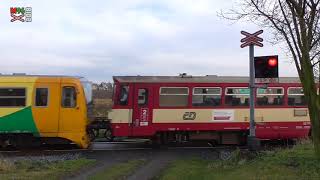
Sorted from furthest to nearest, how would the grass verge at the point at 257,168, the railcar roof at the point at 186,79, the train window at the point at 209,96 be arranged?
the train window at the point at 209,96 < the railcar roof at the point at 186,79 < the grass verge at the point at 257,168

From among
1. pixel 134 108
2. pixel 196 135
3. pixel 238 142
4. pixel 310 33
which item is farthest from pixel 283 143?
pixel 310 33

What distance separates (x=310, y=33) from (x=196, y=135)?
432 inches

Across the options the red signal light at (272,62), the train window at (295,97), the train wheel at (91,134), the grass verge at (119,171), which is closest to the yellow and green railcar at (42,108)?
the train wheel at (91,134)

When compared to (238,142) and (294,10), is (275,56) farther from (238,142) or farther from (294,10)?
(238,142)

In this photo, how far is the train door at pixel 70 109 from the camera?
22.0 m

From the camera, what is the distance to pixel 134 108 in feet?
74.7

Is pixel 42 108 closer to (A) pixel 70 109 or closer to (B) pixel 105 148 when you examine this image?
(A) pixel 70 109

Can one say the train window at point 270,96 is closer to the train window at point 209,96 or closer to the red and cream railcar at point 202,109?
the red and cream railcar at point 202,109

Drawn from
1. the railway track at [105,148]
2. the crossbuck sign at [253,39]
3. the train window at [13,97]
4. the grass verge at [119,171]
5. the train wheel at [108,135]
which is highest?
the crossbuck sign at [253,39]

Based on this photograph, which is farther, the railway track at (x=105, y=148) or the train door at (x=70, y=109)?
the train door at (x=70, y=109)

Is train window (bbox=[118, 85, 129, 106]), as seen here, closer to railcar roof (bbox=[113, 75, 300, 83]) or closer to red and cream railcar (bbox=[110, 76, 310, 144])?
red and cream railcar (bbox=[110, 76, 310, 144])

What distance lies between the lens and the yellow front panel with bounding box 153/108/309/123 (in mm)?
23016

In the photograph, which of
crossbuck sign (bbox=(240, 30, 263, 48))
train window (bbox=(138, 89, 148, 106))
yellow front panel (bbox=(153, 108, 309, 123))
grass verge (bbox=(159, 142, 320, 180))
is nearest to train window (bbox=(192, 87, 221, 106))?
yellow front panel (bbox=(153, 108, 309, 123))

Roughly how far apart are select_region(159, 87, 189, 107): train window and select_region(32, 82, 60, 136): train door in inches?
172
